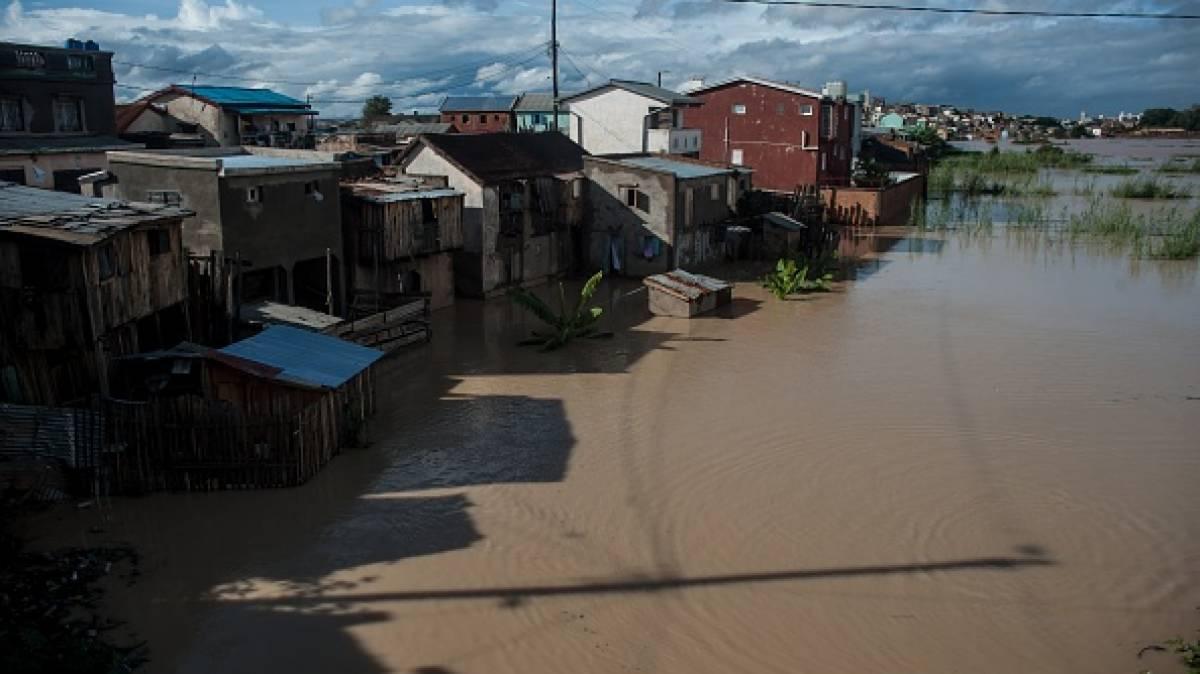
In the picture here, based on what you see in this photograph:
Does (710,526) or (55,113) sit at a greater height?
(55,113)

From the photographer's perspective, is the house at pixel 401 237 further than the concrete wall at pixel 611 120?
No

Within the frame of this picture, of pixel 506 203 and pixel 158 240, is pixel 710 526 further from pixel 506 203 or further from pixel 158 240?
pixel 506 203

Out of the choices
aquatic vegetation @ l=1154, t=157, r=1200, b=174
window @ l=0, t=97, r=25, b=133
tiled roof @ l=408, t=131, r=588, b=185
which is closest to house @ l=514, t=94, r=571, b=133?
tiled roof @ l=408, t=131, r=588, b=185

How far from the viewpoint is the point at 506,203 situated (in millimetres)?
28578

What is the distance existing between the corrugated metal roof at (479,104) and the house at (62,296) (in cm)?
5172

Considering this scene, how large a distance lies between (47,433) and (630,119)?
3682 cm

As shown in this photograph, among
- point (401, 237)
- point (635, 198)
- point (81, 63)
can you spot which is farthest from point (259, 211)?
point (81, 63)

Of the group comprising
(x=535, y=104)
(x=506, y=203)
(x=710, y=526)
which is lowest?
(x=710, y=526)

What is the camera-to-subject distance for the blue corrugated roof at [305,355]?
13.8 meters

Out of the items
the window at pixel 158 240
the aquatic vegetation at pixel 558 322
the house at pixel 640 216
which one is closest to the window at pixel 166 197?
the window at pixel 158 240

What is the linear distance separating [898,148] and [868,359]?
5094cm

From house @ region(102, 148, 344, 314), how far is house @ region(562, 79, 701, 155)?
24779mm

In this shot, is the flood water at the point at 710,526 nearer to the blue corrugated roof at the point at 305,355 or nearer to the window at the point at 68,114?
the blue corrugated roof at the point at 305,355

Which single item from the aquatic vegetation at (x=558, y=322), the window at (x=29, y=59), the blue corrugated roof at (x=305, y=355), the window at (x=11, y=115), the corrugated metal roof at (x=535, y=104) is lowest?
the aquatic vegetation at (x=558, y=322)
